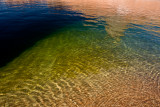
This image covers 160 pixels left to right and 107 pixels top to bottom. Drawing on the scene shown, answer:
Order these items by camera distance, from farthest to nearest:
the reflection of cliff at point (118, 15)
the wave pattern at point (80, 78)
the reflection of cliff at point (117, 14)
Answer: the reflection of cliff at point (117, 14), the reflection of cliff at point (118, 15), the wave pattern at point (80, 78)

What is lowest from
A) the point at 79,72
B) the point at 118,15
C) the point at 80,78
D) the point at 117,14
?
the point at 80,78

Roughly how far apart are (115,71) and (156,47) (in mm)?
6302

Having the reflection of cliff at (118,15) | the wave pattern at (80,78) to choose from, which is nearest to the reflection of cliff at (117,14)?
the reflection of cliff at (118,15)

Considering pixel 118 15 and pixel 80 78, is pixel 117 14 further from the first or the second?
pixel 80 78

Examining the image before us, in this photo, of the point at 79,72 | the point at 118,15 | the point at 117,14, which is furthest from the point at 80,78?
the point at 117,14

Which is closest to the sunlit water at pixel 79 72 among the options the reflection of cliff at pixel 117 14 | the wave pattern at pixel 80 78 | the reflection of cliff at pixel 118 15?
the wave pattern at pixel 80 78

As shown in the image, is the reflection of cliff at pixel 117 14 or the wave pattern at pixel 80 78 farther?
the reflection of cliff at pixel 117 14

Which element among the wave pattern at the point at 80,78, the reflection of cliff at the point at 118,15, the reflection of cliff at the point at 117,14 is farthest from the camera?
the reflection of cliff at the point at 117,14

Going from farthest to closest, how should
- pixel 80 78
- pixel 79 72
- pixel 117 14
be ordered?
pixel 117 14 < pixel 79 72 < pixel 80 78

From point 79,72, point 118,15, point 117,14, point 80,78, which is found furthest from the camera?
point 117,14

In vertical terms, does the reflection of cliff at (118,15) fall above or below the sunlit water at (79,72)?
above

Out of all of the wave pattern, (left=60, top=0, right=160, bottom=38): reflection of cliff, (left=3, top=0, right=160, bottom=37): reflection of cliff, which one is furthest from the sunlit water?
(left=3, top=0, right=160, bottom=37): reflection of cliff

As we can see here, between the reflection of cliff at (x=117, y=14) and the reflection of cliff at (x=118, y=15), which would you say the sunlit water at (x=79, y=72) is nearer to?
the reflection of cliff at (x=118, y=15)

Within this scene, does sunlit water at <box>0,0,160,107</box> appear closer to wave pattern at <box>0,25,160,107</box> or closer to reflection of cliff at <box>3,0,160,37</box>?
wave pattern at <box>0,25,160,107</box>
